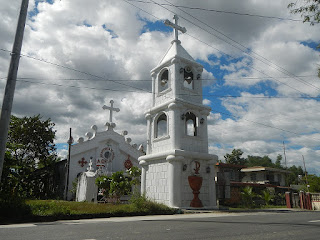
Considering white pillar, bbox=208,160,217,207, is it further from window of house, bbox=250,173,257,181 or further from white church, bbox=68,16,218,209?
window of house, bbox=250,173,257,181

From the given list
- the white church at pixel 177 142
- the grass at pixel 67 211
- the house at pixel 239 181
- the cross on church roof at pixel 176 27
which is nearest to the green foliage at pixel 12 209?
the grass at pixel 67 211

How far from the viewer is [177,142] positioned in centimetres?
1522

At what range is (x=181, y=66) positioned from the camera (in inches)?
669

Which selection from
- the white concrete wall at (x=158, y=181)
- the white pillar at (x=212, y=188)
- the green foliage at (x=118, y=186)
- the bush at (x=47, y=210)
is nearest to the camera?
the bush at (x=47, y=210)

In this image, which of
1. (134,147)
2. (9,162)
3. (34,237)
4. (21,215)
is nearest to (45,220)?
(21,215)

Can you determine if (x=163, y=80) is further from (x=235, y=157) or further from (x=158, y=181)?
(x=235, y=157)

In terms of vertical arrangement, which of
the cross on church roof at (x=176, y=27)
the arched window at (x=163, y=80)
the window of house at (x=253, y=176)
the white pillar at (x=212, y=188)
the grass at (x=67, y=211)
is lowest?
the grass at (x=67, y=211)

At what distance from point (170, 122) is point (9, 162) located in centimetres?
865

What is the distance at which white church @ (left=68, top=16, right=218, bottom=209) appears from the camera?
14.7m

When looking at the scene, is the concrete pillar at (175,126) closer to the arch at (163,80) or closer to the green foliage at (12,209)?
the arch at (163,80)

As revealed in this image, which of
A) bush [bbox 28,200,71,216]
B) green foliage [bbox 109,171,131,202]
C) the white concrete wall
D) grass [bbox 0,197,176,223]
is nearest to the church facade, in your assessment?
green foliage [bbox 109,171,131,202]

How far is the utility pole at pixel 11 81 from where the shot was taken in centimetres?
704

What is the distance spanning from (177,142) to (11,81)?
968 cm

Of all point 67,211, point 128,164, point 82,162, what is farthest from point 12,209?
point 128,164
